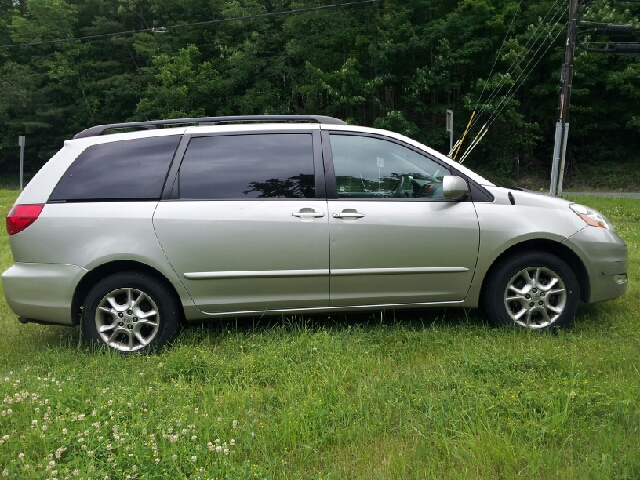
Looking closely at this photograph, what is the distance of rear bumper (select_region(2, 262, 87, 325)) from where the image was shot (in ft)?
13.5

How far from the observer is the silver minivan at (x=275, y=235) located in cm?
416

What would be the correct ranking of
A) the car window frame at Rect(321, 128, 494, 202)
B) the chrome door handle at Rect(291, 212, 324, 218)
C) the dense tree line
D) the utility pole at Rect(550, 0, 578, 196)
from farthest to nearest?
the dense tree line < the utility pole at Rect(550, 0, 578, 196) < the car window frame at Rect(321, 128, 494, 202) < the chrome door handle at Rect(291, 212, 324, 218)

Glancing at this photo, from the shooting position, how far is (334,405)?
3.13 m

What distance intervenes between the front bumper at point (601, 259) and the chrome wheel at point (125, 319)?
Answer: 321 centimetres

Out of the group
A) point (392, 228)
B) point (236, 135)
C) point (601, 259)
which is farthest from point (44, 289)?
point (601, 259)

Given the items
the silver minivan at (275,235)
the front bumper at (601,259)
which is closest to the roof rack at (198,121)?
the silver minivan at (275,235)

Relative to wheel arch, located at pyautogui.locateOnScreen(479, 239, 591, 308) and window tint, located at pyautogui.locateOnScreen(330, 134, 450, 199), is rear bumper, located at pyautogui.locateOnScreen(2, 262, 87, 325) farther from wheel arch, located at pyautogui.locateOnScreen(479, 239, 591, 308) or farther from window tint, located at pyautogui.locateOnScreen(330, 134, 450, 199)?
wheel arch, located at pyautogui.locateOnScreen(479, 239, 591, 308)

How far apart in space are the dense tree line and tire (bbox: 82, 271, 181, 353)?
19.6 metres

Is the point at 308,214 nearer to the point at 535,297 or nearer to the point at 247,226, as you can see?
the point at 247,226

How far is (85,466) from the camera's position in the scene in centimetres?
259

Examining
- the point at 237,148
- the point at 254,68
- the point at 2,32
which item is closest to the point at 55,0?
the point at 2,32

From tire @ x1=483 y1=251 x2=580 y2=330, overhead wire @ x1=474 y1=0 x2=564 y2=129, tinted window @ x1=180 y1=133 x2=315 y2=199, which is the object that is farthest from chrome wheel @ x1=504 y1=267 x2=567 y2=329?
overhead wire @ x1=474 y1=0 x2=564 y2=129

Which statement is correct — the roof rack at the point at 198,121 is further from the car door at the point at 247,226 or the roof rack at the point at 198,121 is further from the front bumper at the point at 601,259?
the front bumper at the point at 601,259

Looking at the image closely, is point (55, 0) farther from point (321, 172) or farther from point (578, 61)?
point (321, 172)
